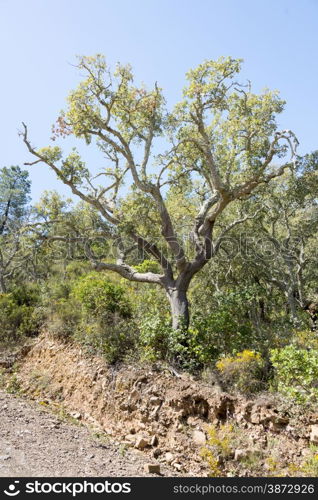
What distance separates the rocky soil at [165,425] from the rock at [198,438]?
0.02 m

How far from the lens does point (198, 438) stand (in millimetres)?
7441

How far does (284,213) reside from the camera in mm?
14297

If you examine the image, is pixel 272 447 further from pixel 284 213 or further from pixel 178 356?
pixel 284 213

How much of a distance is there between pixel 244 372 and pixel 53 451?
3934mm

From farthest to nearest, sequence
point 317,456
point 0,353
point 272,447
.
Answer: point 0,353 < point 272,447 < point 317,456

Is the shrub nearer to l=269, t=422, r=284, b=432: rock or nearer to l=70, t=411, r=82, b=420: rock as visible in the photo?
l=269, t=422, r=284, b=432: rock

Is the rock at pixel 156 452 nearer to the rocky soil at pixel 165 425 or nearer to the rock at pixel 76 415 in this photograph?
the rocky soil at pixel 165 425

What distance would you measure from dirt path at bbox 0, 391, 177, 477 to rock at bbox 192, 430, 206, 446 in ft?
2.77

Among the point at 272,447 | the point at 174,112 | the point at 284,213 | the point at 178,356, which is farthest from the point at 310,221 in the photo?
the point at 272,447

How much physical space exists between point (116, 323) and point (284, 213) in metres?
7.81

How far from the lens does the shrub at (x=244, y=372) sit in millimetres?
7728

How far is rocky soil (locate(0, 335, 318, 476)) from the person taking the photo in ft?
21.4

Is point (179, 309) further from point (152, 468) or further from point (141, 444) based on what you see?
A: point (152, 468)

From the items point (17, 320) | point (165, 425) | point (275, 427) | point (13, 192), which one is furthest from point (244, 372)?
point (13, 192)
